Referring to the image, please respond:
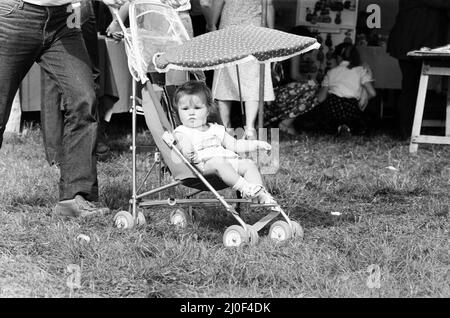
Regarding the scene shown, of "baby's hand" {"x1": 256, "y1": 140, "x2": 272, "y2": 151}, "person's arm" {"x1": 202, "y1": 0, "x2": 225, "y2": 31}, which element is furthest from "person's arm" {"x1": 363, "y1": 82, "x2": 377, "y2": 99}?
"baby's hand" {"x1": 256, "y1": 140, "x2": 272, "y2": 151}

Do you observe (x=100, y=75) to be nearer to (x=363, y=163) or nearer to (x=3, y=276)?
(x=363, y=163)

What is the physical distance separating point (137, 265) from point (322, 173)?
2.96 meters

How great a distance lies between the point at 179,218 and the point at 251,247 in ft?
2.54

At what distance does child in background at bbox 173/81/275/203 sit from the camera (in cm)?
459

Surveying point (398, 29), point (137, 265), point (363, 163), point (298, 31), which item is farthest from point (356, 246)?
point (298, 31)

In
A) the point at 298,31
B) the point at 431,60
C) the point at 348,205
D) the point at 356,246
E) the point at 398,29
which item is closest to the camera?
the point at 356,246

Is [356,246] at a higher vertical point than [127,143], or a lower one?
higher

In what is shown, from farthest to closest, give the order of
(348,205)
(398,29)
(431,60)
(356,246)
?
(398,29) → (431,60) → (348,205) → (356,246)

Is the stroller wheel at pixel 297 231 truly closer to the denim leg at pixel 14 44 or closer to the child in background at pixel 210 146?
the child in background at pixel 210 146

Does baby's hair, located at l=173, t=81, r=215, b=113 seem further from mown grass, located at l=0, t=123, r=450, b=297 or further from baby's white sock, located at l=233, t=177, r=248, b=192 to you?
mown grass, located at l=0, t=123, r=450, b=297

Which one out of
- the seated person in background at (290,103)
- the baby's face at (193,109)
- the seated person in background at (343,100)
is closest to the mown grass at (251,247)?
the baby's face at (193,109)

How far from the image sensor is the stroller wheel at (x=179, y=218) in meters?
5.02

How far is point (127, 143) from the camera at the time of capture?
26.6 feet

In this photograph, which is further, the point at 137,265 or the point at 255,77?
the point at 255,77
